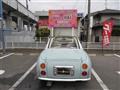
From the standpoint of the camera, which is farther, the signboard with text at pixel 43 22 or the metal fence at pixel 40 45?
the signboard with text at pixel 43 22

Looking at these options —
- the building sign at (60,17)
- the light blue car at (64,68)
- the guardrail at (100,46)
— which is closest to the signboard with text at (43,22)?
the building sign at (60,17)

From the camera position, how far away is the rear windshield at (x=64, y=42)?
650 cm

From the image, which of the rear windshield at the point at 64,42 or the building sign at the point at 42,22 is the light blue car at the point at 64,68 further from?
the building sign at the point at 42,22

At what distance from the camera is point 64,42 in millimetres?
6645

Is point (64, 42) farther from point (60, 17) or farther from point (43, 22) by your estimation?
point (43, 22)

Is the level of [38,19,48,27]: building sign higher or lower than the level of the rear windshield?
higher

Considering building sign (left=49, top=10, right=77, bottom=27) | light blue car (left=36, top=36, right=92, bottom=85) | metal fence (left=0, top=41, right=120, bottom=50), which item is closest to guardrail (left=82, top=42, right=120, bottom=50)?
metal fence (left=0, top=41, right=120, bottom=50)

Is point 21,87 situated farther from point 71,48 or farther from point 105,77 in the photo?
point 105,77

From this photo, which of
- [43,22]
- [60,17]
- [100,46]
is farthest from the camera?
[43,22]

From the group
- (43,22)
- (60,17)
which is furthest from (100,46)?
(43,22)

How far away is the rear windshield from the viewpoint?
21.3 feet

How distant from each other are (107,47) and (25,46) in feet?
25.6

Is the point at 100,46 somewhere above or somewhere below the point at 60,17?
below

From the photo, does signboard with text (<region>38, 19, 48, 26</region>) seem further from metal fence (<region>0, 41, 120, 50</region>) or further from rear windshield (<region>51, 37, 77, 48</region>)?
rear windshield (<region>51, 37, 77, 48</region>)
